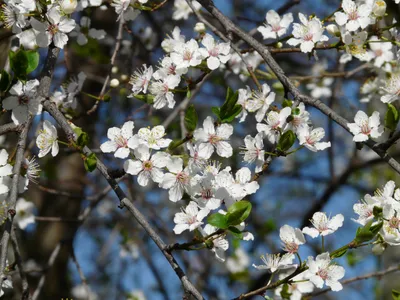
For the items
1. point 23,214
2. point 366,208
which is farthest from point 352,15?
point 23,214

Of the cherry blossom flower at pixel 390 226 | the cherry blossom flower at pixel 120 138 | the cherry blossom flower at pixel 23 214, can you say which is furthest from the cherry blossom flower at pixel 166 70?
the cherry blossom flower at pixel 23 214

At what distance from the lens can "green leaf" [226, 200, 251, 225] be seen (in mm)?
1447

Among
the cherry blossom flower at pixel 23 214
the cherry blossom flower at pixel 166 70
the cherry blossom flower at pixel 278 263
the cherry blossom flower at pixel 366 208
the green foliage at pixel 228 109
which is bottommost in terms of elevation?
the cherry blossom flower at pixel 23 214

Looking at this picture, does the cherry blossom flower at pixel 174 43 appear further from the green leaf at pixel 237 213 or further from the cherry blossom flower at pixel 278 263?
the cherry blossom flower at pixel 278 263

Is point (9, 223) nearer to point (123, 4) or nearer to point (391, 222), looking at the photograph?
point (123, 4)

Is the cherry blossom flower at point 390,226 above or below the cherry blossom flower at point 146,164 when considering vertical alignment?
below

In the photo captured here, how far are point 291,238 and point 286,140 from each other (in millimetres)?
271

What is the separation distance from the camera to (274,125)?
5.88 feet

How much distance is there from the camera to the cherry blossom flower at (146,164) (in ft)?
5.35

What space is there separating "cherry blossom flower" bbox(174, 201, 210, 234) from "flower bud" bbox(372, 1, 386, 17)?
0.88 m

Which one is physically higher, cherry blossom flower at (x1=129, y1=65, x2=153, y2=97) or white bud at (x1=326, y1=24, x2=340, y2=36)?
white bud at (x1=326, y1=24, x2=340, y2=36)

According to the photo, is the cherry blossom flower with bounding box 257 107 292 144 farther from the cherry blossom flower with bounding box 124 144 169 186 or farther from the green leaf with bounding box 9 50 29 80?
the green leaf with bounding box 9 50 29 80

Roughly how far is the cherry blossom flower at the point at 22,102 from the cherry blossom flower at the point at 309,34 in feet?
2.75

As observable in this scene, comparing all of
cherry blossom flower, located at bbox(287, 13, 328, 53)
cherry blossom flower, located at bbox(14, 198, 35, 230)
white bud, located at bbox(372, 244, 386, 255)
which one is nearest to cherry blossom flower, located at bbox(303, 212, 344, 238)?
white bud, located at bbox(372, 244, 386, 255)
